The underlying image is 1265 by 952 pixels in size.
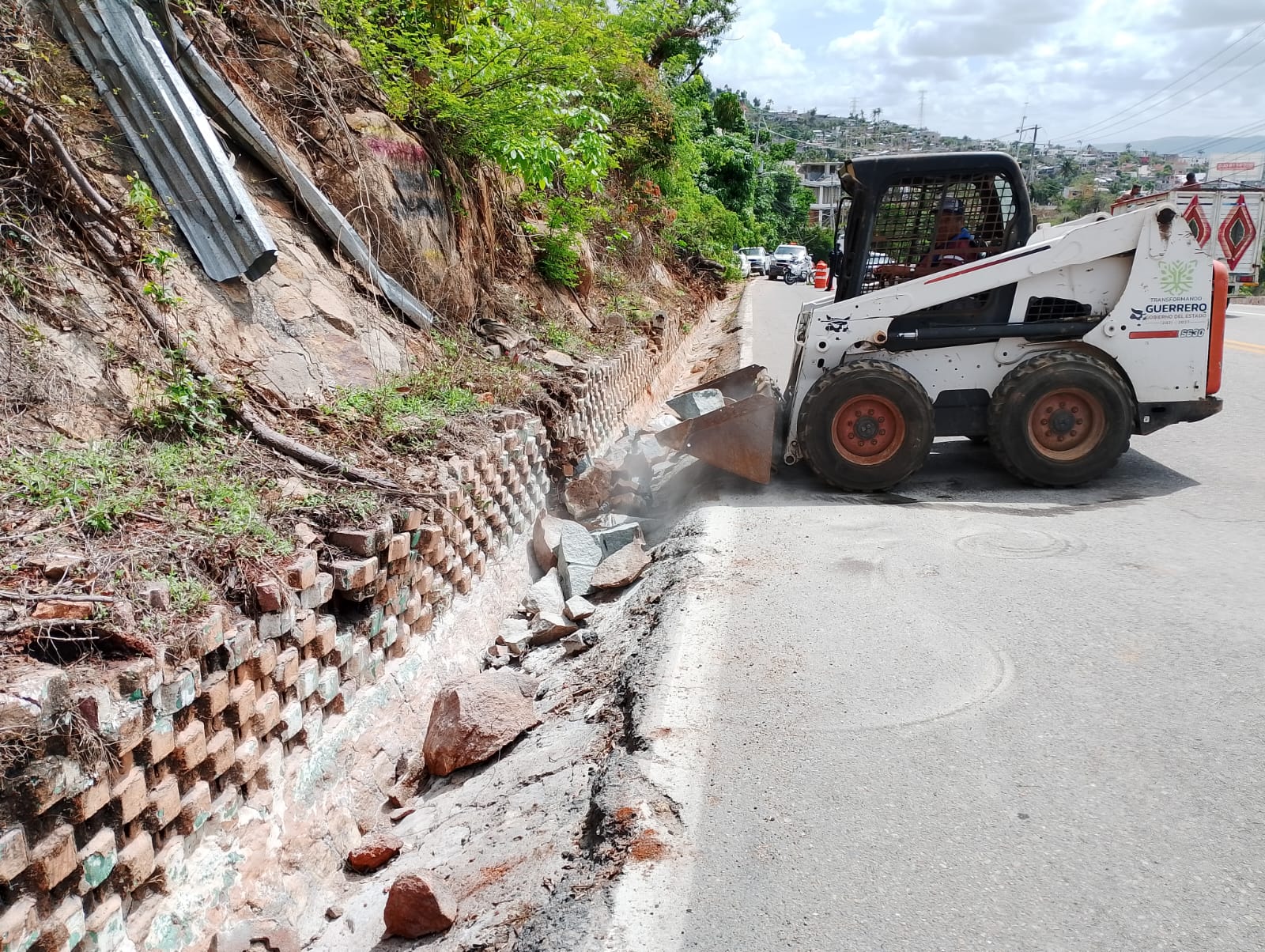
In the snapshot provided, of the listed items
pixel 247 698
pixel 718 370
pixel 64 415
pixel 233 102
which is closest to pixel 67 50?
pixel 233 102

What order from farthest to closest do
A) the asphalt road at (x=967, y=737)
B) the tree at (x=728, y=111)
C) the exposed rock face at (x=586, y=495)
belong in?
the tree at (x=728, y=111) → the exposed rock face at (x=586, y=495) → the asphalt road at (x=967, y=737)

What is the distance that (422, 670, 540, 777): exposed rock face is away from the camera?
171 inches

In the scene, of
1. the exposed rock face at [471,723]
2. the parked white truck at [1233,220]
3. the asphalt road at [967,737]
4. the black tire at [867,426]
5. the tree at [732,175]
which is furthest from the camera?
the tree at [732,175]

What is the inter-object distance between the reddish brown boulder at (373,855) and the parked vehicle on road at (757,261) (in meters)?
42.7

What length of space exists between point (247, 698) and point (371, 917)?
0.94m

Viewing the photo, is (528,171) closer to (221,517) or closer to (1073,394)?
(1073,394)

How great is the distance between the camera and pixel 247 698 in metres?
3.44

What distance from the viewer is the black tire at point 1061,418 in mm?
7055

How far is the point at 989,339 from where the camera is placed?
7262 millimetres

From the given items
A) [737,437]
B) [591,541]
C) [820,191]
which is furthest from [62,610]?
[820,191]

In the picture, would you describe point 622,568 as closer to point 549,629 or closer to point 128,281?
point 549,629

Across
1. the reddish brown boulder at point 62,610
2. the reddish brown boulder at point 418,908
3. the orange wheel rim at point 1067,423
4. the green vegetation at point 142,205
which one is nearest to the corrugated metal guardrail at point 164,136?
the green vegetation at point 142,205

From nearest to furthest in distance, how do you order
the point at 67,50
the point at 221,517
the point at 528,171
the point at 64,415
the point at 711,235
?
1. the point at 221,517
2. the point at 64,415
3. the point at 67,50
4. the point at 528,171
5. the point at 711,235

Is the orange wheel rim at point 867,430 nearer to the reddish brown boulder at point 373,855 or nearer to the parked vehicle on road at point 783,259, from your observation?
the reddish brown boulder at point 373,855
